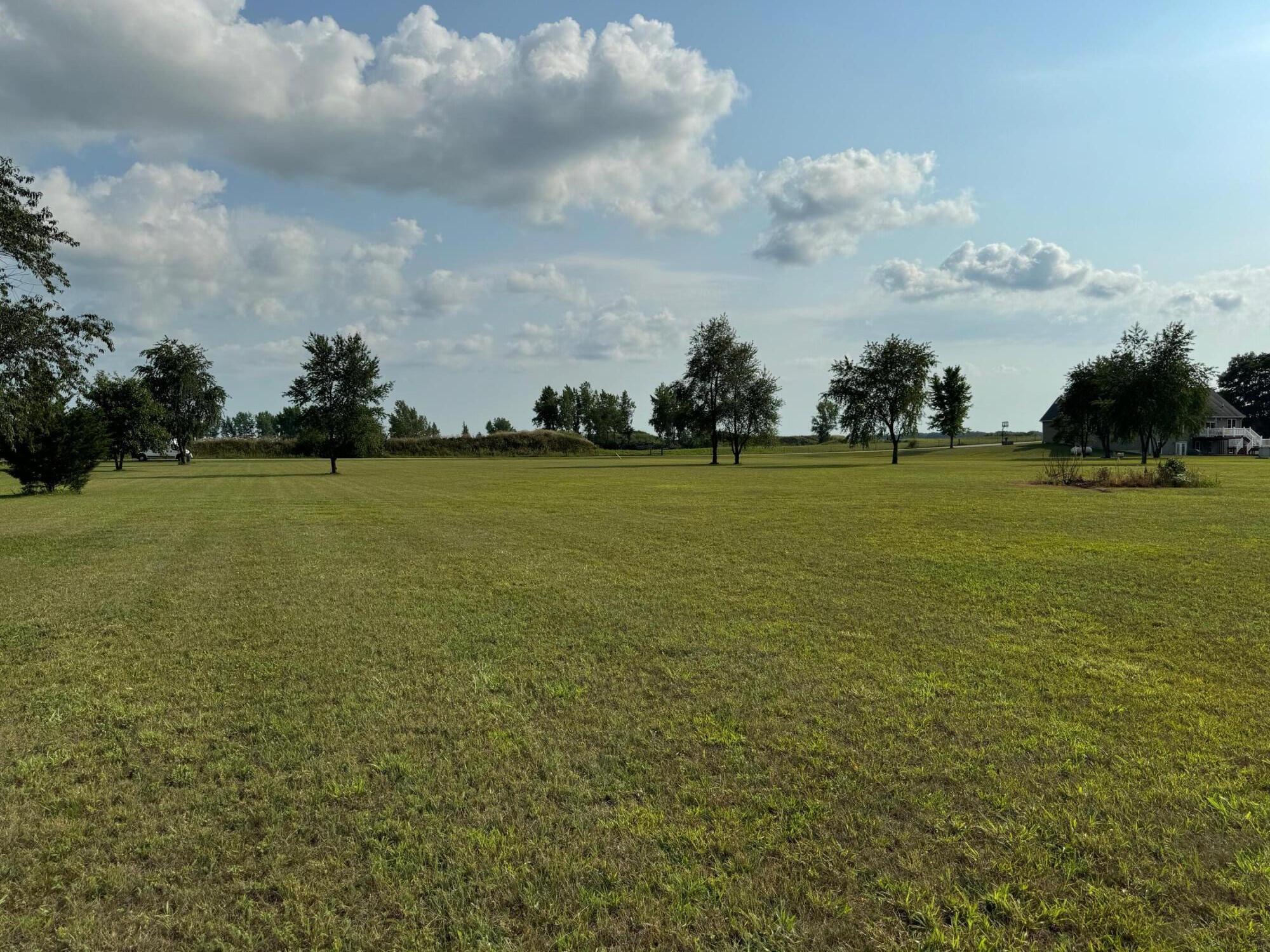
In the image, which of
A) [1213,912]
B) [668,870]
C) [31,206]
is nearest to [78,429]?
[31,206]

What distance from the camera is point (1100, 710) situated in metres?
4.96

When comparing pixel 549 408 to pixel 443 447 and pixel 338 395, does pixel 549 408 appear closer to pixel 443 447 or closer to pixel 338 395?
pixel 443 447

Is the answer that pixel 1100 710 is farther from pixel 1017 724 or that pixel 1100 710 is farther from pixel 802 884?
pixel 802 884

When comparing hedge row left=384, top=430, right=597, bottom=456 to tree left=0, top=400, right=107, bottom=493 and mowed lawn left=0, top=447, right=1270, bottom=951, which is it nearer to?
tree left=0, top=400, right=107, bottom=493

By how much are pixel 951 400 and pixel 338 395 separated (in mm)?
79012

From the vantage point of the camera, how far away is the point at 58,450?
2680 centimetres

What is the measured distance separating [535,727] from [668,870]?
1.85 meters

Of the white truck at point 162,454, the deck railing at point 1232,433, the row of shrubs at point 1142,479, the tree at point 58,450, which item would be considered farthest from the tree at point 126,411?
the deck railing at point 1232,433

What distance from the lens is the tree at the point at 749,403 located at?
195ft

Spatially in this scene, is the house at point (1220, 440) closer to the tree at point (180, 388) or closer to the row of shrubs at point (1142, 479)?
the row of shrubs at point (1142, 479)

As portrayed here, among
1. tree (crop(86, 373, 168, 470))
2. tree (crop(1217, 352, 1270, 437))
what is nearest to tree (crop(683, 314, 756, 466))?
tree (crop(86, 373, 168, 470))

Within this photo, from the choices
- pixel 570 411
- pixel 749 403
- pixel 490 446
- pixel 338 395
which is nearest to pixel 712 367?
pixel 749 403

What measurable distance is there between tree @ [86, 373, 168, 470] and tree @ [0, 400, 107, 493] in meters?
32.0

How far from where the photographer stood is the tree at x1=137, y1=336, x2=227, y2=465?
7431 cm
